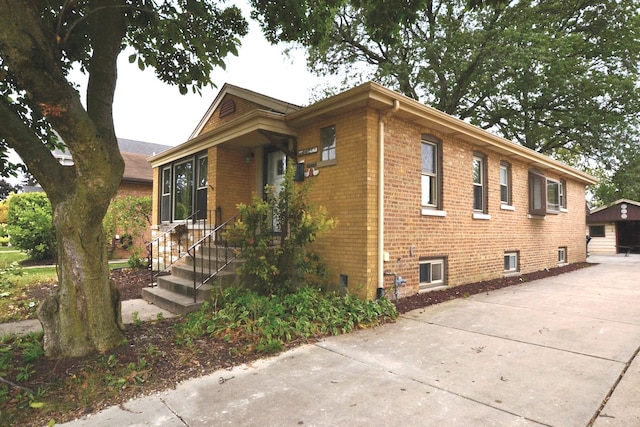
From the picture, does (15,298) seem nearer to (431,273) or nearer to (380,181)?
(380,181)

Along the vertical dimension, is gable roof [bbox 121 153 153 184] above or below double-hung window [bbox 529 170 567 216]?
above

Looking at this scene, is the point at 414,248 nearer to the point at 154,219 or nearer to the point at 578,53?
the point at 154,219

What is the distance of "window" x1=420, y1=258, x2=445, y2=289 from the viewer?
7.64 meters

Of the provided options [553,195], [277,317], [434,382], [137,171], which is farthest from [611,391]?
[137,171]

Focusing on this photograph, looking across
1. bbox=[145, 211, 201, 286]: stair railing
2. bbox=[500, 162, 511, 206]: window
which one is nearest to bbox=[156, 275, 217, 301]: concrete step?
bbox=[145, 211, 201, 286]: stair railing

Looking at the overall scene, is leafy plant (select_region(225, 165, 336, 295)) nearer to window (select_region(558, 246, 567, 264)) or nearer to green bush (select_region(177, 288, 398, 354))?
green bush (select_region(177, 288, 398, 354))

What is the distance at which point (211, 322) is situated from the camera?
5164 millimetres

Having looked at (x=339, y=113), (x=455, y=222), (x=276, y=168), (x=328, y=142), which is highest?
(x=339, y=113)

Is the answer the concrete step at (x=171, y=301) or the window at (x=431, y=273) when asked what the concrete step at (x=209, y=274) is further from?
the window at (x=431, y=273)

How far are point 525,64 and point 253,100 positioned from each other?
499 inches

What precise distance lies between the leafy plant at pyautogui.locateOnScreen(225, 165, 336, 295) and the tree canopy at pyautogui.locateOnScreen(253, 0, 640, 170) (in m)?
12.0

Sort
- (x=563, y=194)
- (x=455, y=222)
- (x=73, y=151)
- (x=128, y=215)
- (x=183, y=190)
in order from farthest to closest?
1. (x=563, y=194)
2. (x=128, y=215)
3. (x=183, y=190)
4. (x=455, y=222)
5. (x=73, y=151)

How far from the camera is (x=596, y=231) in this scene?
75.3ft

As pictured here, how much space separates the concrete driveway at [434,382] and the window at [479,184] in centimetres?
409
